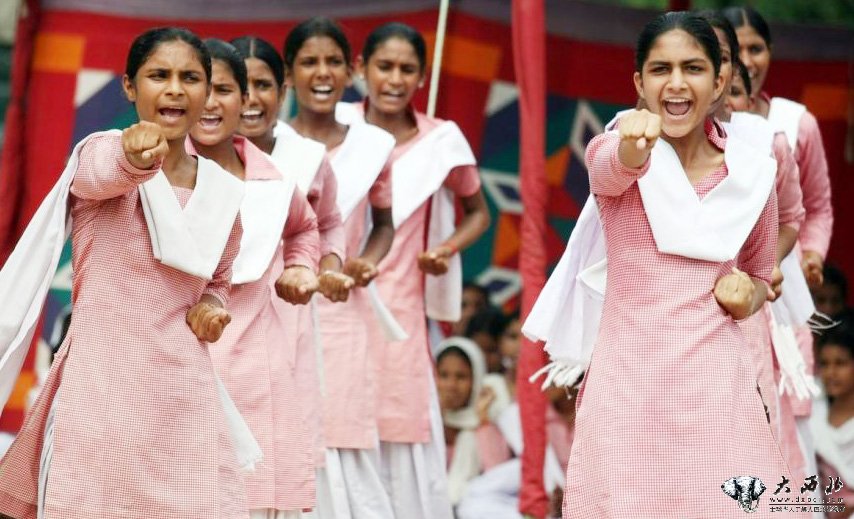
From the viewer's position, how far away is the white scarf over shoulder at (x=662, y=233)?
4.55m

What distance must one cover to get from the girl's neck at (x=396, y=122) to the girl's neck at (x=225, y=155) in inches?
67.9

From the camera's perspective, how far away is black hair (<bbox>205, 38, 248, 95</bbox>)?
18.1 ft

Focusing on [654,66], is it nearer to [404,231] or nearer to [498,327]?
[404,231]

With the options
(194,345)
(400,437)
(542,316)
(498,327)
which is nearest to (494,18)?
(498,327)

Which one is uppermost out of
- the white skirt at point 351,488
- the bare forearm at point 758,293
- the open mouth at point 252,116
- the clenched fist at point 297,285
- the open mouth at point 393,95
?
the open mouth at point 393,95

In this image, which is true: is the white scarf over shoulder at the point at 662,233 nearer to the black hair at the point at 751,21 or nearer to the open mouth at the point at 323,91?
the open mouth at the point at 323,91

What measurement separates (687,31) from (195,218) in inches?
56.5

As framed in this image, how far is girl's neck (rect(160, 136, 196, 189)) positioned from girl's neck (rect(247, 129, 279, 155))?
1.46m

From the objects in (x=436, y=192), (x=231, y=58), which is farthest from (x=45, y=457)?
(x=436, y=192)

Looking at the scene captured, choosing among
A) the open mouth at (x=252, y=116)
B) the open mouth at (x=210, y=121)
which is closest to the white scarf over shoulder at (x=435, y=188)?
the open mouth at (x=252, y=116)

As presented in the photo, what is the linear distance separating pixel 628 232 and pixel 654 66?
0.48 meters

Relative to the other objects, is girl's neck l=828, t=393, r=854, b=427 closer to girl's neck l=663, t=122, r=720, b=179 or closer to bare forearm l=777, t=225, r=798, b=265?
bare forearm l=777, t=225, r=798, b=265

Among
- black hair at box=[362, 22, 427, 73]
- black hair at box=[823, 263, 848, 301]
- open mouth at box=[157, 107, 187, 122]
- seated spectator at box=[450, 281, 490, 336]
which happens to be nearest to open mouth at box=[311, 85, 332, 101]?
black hair at box=[362, 22, 427, 73]

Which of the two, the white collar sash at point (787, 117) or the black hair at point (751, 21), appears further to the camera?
the black hair at point (751, 21)
